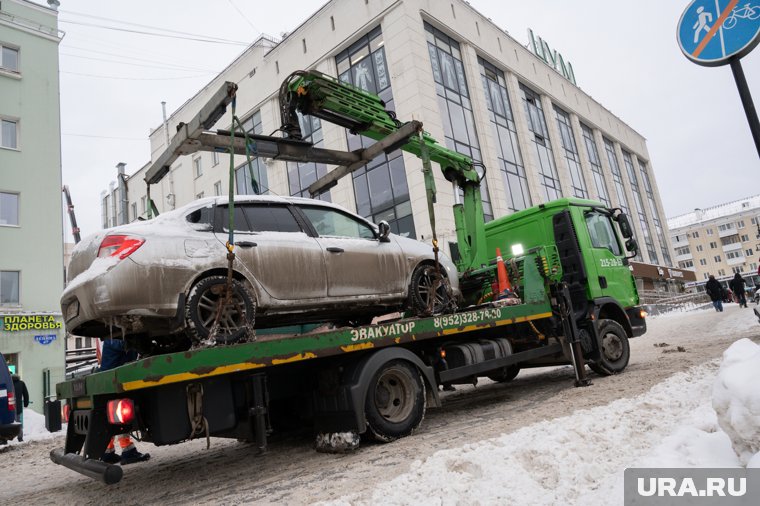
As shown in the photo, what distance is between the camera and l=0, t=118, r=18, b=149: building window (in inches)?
749

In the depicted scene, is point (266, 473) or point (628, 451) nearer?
point (628, 451)

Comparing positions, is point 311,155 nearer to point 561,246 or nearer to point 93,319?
point 93,319

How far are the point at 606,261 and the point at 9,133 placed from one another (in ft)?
68.8

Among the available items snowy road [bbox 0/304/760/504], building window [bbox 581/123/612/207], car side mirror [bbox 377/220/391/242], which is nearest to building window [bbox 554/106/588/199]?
building window [bbox 581/123/612/207]

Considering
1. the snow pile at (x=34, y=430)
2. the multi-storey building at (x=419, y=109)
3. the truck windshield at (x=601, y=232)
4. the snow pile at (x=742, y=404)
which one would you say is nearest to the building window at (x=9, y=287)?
the multi-storey building at (x=419, y=109)

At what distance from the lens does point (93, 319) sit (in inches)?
157

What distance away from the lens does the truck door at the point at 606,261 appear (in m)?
7.70

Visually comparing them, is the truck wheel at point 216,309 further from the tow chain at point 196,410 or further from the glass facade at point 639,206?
the glass facade at point 639,206

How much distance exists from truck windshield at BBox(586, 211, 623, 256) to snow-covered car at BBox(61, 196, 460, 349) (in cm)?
315

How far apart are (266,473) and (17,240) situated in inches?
717

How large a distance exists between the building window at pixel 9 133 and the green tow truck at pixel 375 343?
17381mm

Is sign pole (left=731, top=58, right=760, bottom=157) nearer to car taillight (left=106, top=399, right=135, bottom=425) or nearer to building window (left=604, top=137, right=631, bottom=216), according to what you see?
car taillight (left=106, top=399, right=135, bottom=425)

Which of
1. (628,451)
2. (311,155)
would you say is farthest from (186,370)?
(311,155)

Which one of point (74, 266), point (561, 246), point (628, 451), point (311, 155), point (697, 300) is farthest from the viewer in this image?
point (697, 300)
